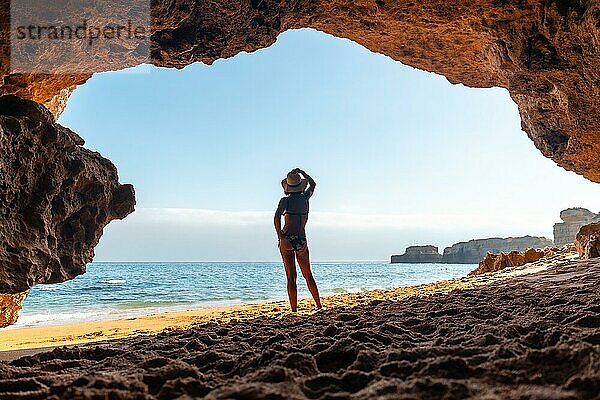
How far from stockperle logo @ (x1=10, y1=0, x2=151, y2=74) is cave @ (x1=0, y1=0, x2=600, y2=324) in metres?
0.08

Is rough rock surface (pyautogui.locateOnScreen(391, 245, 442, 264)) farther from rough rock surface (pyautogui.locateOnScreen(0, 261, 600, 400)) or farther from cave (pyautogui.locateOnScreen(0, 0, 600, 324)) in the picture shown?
rough rock surface (pyautogui.locateOnScreen(0, 261, 600, 400))

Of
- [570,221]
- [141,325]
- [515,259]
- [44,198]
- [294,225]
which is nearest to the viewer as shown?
[44,198]

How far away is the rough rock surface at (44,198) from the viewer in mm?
3719

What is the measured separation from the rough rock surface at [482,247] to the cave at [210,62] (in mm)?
54667

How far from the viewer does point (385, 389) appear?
5.02 feet

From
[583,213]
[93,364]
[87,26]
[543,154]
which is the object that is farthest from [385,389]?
[583,213]

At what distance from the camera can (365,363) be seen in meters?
2.02

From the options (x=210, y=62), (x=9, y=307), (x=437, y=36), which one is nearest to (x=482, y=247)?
A: (x=437, y=36)

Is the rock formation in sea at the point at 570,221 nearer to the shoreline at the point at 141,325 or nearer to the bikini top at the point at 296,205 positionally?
the shoreline at the point at 141,325

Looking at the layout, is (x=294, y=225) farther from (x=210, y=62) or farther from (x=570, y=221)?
(x=570, y=221)

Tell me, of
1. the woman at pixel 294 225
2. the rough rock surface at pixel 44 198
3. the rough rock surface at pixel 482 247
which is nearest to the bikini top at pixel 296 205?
the woman at pixel 294 225

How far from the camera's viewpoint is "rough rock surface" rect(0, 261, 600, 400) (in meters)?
1.54

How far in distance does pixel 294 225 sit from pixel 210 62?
2.50m

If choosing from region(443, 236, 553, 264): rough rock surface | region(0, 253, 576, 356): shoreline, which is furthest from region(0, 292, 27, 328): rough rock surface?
region(443, 236, 553, 264): rough rock surface
